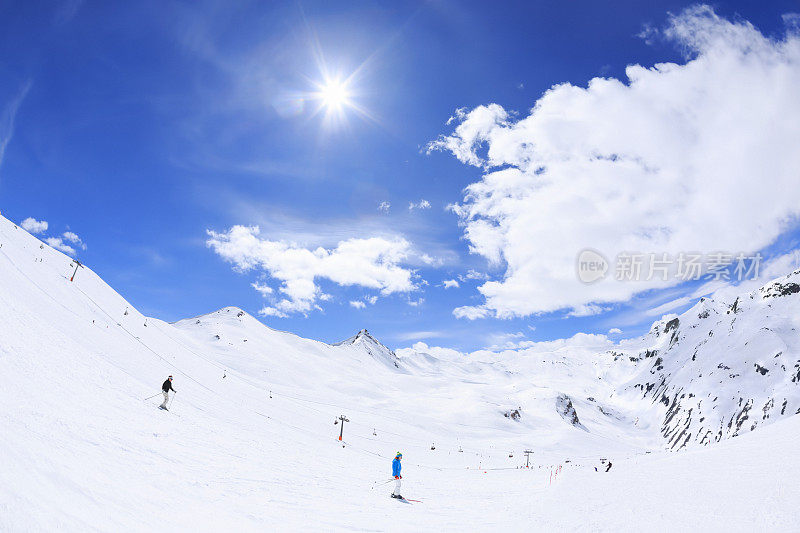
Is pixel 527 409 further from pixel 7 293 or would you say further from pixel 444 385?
pixel 7 293

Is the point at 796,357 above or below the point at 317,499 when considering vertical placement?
above

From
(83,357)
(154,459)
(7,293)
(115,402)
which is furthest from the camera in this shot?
(7,293)

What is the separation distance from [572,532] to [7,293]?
2442 centimetres

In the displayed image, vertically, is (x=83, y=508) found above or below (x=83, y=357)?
below

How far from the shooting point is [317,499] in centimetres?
1270

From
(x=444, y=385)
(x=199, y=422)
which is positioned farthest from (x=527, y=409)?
(x=199, y=422)

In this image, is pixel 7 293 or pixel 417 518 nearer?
pixel 417 518

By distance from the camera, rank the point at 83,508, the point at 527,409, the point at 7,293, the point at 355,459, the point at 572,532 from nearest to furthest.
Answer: the point at 83,508, the point at 572,532, the point at 7,293, the point at 355,459, the point at 527,409

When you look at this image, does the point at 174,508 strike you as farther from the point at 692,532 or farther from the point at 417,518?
the point at 692,532

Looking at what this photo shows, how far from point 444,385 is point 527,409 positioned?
1854 inches

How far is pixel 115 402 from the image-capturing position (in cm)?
1398

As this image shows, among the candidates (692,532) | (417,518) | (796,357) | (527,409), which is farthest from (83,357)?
(796,357)

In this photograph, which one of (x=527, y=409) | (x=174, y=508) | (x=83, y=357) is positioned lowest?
(x=174, y=508)

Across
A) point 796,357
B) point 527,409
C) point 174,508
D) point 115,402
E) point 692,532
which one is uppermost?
point 796,357
